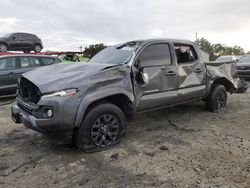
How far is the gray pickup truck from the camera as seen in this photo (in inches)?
171

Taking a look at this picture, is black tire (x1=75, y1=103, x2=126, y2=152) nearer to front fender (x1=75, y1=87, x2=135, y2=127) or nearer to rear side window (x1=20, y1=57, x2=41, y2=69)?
front fender (x1=75, y1=87, x2=135, y2=127)

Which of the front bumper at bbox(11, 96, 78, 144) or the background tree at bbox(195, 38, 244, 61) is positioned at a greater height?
the background tree at bbox(195, 38, 244, 61)

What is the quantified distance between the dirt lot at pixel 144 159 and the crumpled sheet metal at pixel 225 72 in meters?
1.22

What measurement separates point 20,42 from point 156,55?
1429 cm

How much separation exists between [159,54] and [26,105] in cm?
263

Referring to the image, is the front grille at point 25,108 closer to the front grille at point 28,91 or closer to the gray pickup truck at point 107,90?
the gray pickup truck at point 107,90

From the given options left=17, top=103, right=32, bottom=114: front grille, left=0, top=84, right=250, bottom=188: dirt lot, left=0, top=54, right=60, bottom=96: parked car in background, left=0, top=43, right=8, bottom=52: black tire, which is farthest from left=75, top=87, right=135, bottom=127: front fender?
left=0, top=43, right=8, bottom=52: black tire

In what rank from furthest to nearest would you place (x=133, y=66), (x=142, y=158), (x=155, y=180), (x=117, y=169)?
(x=133, y=66) < (x=142, y=158) < (x=117, y=169) < (x=155, y=180)

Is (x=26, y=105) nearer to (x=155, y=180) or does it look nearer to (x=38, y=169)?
(x=38, y=169)

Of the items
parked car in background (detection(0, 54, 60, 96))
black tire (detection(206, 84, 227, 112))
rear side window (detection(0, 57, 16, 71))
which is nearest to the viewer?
black tire (detection(206, 84, 227, 112))

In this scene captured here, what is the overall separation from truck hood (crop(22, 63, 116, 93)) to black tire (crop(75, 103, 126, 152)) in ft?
1.68

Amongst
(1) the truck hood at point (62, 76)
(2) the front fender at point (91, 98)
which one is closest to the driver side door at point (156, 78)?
(2) the front fender at point (91, 98)

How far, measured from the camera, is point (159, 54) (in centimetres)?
582

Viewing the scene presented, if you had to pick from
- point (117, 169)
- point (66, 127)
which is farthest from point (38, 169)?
point (117, 169)
